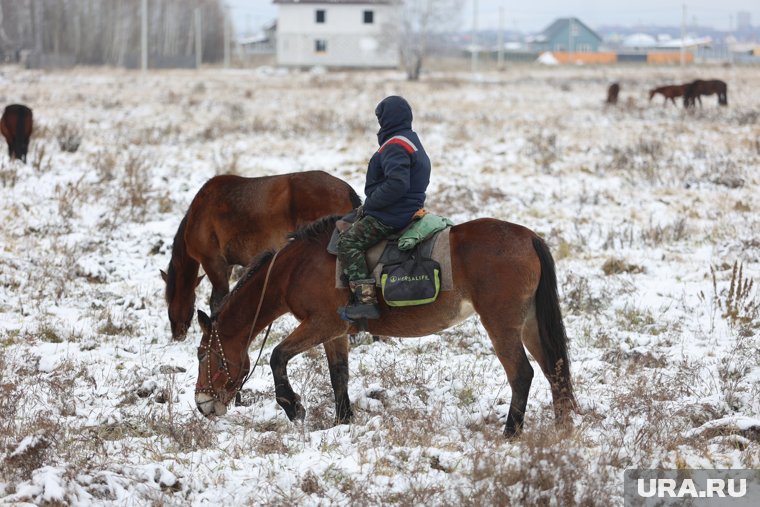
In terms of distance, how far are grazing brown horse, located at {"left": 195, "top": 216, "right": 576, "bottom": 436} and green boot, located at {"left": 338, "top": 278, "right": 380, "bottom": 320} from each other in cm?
15

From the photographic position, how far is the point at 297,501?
4.23m

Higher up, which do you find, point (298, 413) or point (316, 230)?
point (316, 230)

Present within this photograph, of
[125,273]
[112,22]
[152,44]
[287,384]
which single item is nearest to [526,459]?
[287,384]

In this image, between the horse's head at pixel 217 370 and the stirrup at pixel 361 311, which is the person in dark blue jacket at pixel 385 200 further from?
the horse's head at pixel 217 370

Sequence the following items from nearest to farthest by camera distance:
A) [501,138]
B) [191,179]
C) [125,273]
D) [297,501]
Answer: [297,501] → [125,273] → [191,179] → [501,138]

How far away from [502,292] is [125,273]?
18.9 ft

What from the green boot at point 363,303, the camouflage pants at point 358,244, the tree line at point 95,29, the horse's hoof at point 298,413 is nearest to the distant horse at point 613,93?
the camouflage pants at point 358,244

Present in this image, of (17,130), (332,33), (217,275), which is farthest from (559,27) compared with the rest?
(217,275)

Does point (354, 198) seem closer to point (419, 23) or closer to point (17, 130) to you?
point (17, 130)

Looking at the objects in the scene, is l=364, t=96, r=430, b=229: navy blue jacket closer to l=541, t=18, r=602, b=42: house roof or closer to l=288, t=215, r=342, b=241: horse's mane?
l=288, t=215, r=342, b=241: horse's mane

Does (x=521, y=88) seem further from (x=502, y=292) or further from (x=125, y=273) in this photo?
(x=502, y=292)

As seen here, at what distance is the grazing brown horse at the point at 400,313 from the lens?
5199 millimetres

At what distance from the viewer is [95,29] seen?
72562 millimetres

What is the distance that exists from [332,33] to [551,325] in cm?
6764
